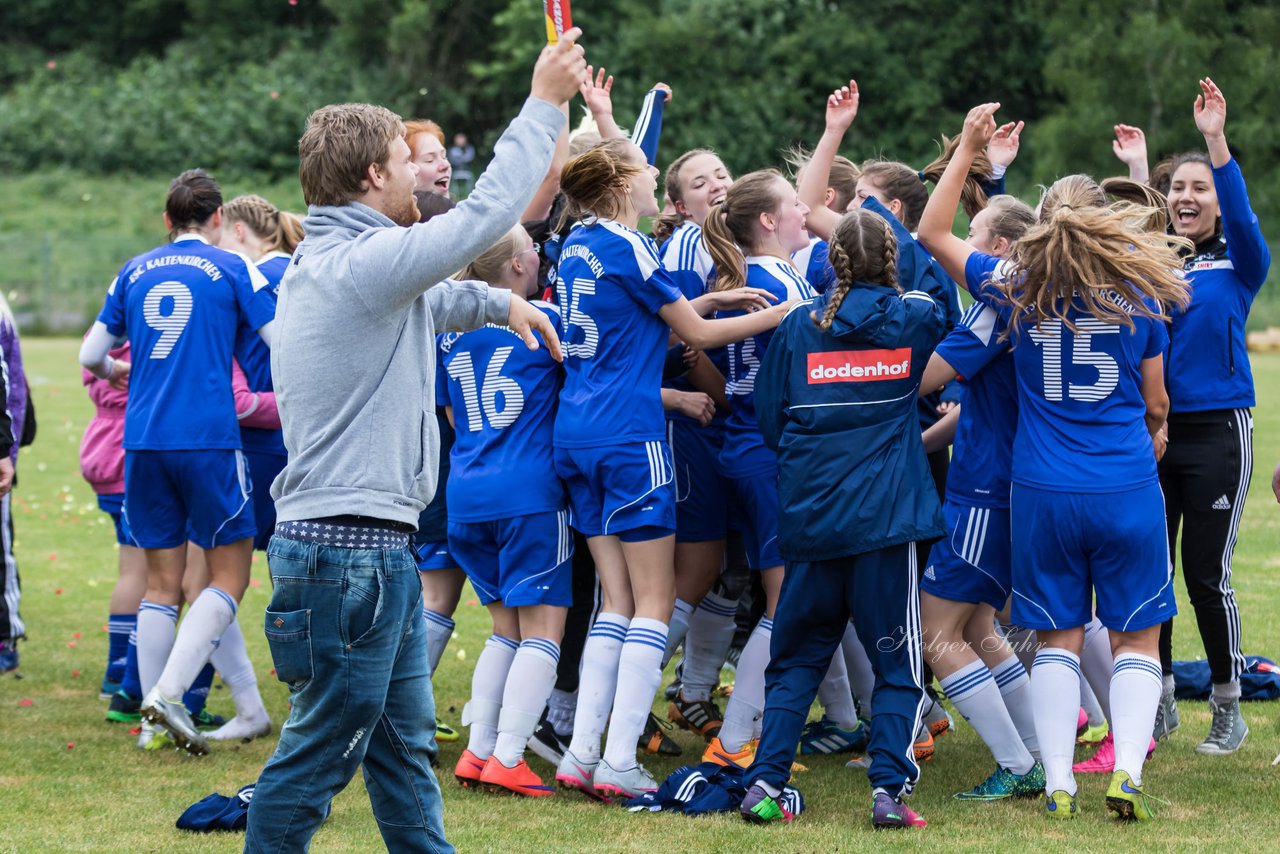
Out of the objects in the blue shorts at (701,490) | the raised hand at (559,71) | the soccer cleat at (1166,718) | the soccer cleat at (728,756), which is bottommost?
the soccer cleat at (728,756)

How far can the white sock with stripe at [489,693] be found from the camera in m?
5.69

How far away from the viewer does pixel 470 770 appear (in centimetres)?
556

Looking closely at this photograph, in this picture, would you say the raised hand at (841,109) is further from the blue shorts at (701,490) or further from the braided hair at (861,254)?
the blue shorts at (701,490)

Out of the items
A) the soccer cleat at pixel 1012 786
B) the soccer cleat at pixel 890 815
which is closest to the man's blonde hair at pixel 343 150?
the soccer cleat at pixel 890 815

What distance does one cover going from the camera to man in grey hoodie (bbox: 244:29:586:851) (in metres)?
3.60

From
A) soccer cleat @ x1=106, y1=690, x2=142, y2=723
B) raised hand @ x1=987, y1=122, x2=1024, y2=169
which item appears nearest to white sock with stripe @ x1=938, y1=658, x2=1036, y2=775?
raised hand @ x1=987, y1=122, x2=1024, y2=169

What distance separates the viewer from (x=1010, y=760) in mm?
5352

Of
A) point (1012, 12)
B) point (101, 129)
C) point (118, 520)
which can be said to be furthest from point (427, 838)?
point (101, 129)

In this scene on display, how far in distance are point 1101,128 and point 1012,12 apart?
919 centimetres

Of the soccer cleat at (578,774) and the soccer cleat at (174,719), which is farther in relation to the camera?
the soccer cleat at (174,719)

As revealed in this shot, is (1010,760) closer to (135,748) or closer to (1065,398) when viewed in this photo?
(1065,398)

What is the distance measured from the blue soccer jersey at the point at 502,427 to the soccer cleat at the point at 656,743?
4.06ft

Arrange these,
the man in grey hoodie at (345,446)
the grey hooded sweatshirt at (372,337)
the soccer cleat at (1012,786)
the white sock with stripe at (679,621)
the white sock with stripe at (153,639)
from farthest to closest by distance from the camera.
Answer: the white sock with stripe at (153,639), the white sock with stripe at (679,621), the soccer cleat at (1012,786), the man in grey hoodie at (345,446), the grey hooded sweatshirt at (372,337)

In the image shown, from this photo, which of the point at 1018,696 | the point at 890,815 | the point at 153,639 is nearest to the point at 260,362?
the point at 153,639
